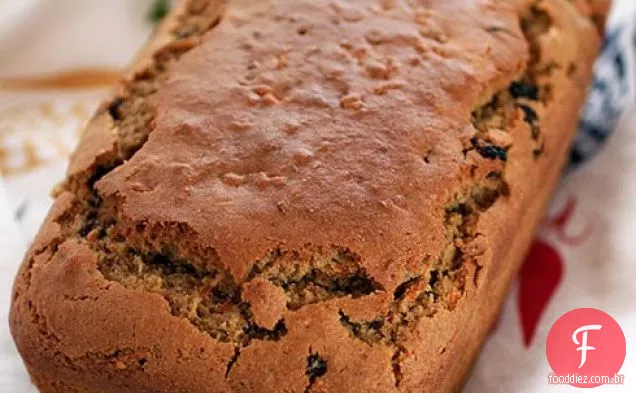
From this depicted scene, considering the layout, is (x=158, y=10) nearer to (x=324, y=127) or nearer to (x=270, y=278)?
(x=324, y=127)

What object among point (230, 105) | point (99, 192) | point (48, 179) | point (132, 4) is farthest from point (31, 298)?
point (132, 4)

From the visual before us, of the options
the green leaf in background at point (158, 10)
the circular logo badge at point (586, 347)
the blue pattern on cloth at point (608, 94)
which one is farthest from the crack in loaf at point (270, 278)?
the green leaf in background at point (158, 10)

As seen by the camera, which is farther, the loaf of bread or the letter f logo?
the letter f logo

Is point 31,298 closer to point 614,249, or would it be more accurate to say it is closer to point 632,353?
point 632,353

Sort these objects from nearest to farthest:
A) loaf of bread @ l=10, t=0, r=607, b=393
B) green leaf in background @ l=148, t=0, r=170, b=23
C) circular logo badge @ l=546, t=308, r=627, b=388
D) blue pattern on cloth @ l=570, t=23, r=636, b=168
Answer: loaf of bread @ l=10, t=0, r=607, b=393 → circular logo badge @ l=546, t=308, r=627, b=388 → blue pattern on cloth @ l=570, t=23, r=636, b=168 → green leaf in background @ l=148, t=0, r=170, b=23

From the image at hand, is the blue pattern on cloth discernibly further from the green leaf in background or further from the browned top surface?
the green leaf in background

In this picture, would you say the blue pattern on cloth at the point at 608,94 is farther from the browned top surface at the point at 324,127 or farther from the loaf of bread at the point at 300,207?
the browned top surface at the point at 324,127

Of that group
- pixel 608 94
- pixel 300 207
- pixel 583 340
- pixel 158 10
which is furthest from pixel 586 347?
pixel 158 10

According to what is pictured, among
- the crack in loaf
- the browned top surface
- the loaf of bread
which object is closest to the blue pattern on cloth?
the loaf of bread
